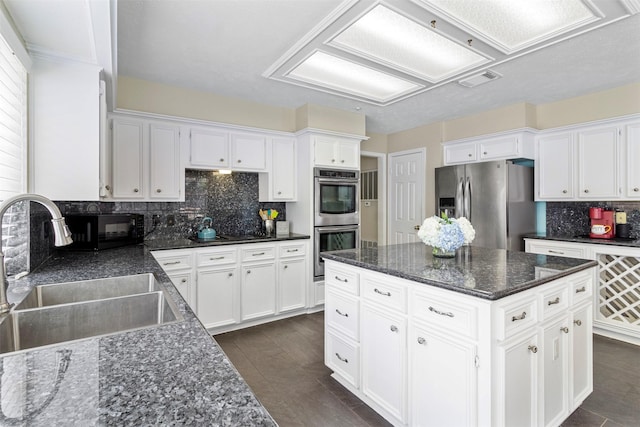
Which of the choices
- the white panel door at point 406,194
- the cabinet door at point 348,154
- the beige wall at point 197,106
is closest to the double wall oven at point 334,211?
the cabinet door at point 348,154

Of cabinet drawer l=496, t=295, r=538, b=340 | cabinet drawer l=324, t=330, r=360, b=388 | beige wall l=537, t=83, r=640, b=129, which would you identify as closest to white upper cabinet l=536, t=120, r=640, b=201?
beige wall l=537, t=83, r=640, b=129

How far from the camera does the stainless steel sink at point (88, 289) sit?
1.47 meters

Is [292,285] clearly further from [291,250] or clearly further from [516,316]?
[516,316]

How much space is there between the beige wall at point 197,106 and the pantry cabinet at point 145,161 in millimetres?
187

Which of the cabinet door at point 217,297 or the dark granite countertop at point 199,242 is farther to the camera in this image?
the cabinet door at point 217,297

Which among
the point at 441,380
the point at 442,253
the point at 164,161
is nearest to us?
the point at 441,380

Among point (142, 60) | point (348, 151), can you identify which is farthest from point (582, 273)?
point (142, 60)

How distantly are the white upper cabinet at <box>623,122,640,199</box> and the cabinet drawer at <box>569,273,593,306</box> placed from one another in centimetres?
191

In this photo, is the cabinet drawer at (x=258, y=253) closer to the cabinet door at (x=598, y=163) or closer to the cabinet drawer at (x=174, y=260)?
the cabinet drawer at (x=174, y=260)

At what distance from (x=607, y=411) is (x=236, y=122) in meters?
3.93

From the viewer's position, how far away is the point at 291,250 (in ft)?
12.2

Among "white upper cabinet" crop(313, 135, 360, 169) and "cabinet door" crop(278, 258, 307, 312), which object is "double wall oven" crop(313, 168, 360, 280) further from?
"cabinet door" crop(278, 258, 307, 312)

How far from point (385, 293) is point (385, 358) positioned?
38 centimetres

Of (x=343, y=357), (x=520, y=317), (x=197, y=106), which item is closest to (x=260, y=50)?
(x=197, y=106)
